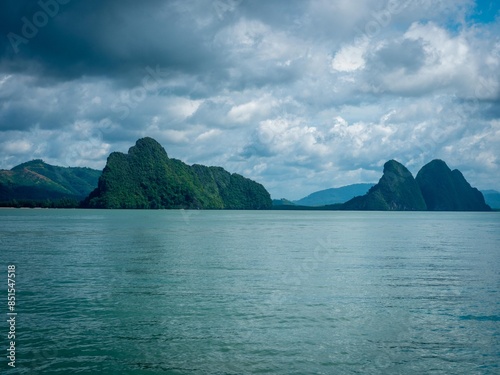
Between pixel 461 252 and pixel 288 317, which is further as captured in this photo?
pixel 461 252

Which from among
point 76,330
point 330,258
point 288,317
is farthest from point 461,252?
point 76,330

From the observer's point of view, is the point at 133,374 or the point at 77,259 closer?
the point at 133,374

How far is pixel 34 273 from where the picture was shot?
3041 centimetres

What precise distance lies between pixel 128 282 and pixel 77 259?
13139 mm

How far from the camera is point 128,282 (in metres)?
28.0

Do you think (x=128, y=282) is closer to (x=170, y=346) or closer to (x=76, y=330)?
(x=76, y=330)

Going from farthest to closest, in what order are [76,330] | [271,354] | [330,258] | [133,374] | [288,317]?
[330,258] < [288,317] < [76,330] < [271,354] < [133,374]

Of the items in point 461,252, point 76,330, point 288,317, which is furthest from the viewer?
point 461,252

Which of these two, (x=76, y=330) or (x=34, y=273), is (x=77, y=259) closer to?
(x=34, y=273)

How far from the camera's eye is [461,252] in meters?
49.2


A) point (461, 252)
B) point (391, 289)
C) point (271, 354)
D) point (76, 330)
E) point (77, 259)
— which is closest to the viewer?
point (271, 354)

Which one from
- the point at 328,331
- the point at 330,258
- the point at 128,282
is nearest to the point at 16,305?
the point at 128,282

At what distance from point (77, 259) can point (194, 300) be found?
65.5 ft

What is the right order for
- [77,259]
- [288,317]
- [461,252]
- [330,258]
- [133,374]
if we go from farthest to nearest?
1. [461,252]
2. [330,258]
3. [77,259]
4. [288,317]
5. [133,374]
